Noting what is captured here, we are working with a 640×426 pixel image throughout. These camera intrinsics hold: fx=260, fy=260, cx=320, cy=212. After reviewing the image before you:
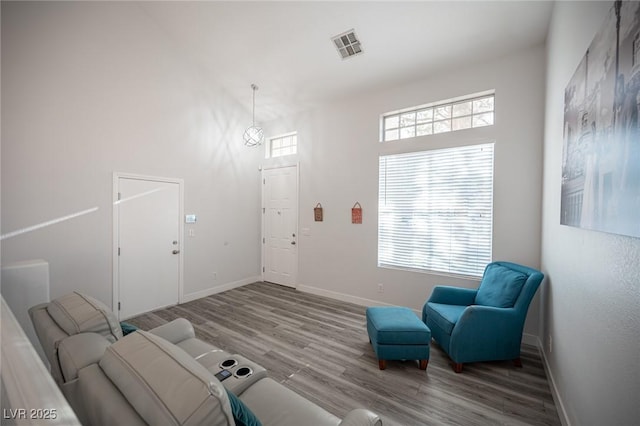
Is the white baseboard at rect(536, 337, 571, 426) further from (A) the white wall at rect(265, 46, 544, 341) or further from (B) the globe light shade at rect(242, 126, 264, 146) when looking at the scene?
(B) the globe light shade at rect(242, 126, 264, 146)

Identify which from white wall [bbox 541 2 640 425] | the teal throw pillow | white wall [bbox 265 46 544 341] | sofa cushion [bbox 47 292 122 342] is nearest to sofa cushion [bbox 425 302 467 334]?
white wall [bbox 265 46 544 341]

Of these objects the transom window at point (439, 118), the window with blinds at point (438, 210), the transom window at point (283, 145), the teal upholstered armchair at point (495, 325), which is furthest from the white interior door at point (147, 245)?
the teal upholstered armchair at point (495, 325)

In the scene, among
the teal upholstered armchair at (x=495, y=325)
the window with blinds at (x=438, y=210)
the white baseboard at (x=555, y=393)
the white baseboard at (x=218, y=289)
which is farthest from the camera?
the white baseboard at (x=218, y=289)

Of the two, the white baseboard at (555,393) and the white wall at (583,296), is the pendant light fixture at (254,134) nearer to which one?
the white wall at (583,296)

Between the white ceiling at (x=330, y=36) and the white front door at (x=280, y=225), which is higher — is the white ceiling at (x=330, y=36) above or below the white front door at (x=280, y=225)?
above

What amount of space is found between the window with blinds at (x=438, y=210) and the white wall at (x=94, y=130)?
3.17 metres

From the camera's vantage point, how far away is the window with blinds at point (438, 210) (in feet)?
10.8

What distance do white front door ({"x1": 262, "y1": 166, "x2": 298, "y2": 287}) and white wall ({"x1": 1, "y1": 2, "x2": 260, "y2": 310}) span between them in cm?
99

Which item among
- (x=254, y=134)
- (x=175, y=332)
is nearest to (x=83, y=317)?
(x=175, y=332)

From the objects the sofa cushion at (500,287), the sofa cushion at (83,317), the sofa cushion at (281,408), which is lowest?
the sofa cushion at (281,408)

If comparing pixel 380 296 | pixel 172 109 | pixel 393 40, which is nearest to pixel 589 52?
pixel 393 40

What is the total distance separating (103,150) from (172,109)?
1231 mm

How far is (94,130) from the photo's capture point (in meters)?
3.43

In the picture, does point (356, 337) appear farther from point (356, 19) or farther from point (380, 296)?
point (356, 19)
